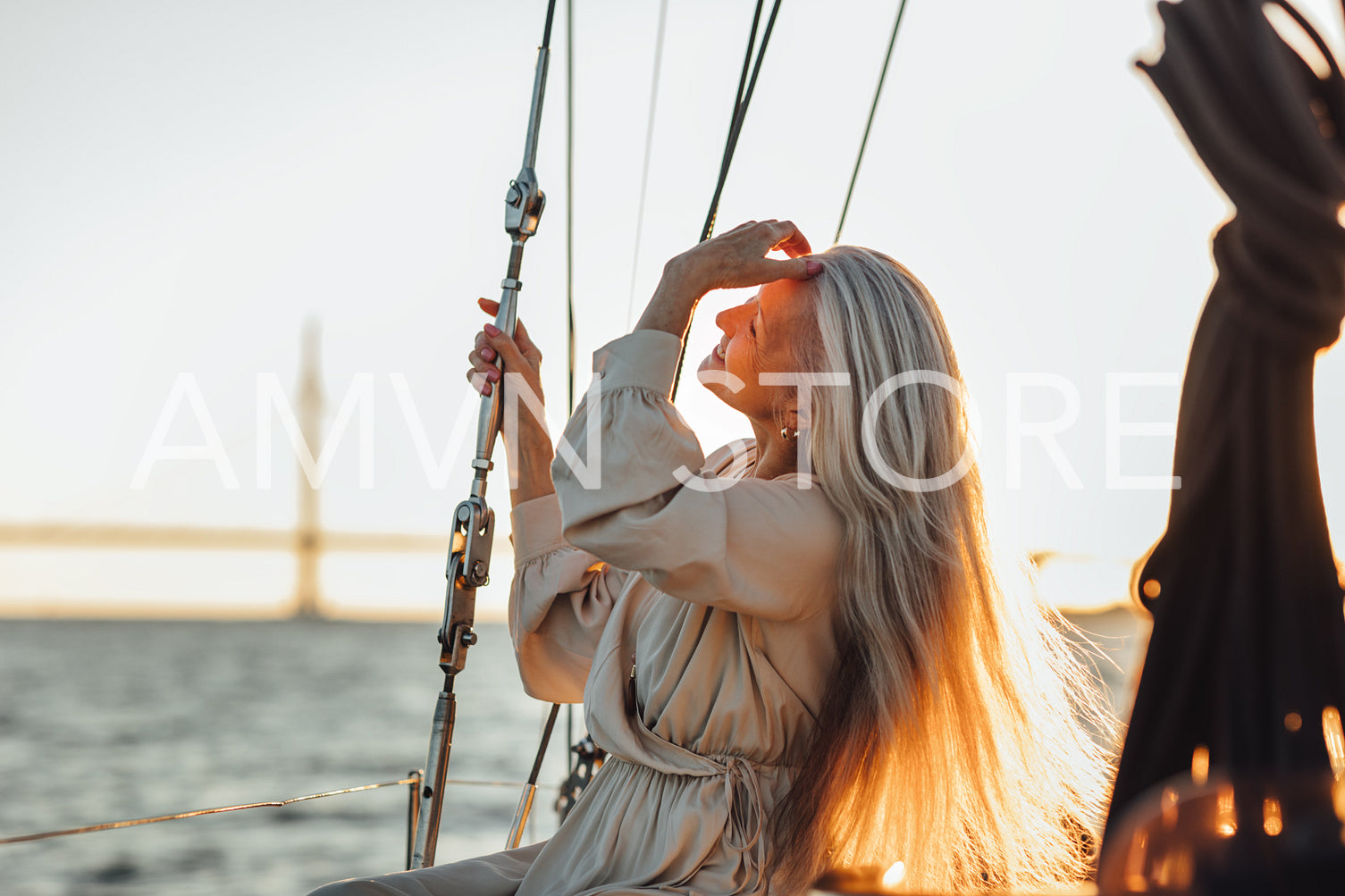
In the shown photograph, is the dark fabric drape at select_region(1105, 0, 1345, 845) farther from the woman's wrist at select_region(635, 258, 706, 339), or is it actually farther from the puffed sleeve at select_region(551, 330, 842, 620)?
the woman's wrist at select_region(635, 258, 706, 339)

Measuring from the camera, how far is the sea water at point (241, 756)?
1292cm

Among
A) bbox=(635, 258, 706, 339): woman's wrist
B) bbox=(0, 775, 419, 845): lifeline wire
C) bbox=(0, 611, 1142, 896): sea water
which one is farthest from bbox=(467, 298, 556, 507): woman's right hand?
bbox=(0, 611, 1142, 896): sea water

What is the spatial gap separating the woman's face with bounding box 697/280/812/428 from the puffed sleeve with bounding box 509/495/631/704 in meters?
0.36

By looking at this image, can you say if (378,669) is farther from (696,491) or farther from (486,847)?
(696,491)

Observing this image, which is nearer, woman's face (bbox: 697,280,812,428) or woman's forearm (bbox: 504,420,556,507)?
woman's face (bbox: 697,280,812,428)

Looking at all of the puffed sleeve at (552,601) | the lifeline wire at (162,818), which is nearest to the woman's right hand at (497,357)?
the puffed sleeve at (552,601)

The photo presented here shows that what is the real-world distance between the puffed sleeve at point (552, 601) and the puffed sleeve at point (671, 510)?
443mm

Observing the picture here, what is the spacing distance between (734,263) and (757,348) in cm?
18

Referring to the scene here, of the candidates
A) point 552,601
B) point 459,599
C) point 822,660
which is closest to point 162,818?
point 459,599

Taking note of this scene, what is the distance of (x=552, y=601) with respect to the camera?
5.89 ft

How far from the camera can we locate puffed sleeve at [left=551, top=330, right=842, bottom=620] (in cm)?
131

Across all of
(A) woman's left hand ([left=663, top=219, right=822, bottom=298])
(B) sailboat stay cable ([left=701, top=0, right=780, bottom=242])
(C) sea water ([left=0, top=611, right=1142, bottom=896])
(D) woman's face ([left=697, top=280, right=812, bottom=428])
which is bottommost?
(C) sea water ([left=0, top=611, right=1142, bottom=896])

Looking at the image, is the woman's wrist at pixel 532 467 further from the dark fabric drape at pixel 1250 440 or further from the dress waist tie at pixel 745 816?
the dark fabric drape at pixel 1250 440

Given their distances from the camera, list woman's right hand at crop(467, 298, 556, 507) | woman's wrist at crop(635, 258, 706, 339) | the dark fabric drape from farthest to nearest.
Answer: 1. woman's right hand at crop(467, 298, 556, 507)
2. woman's wrist at crop(635, 258, 706, 339)
3. the dark fabric drape
